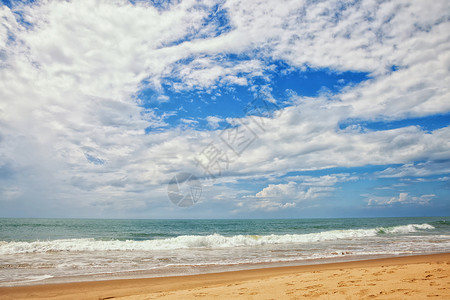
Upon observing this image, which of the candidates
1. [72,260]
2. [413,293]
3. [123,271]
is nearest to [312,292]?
[413,293]

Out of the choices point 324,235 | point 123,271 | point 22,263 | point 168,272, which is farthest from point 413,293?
point 324,235

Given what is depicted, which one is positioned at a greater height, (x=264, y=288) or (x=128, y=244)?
(x=264, y=288)

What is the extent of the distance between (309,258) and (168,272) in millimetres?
7518

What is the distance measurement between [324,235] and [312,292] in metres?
23.5

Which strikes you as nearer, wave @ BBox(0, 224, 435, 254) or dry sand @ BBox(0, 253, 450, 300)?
dry sand @ BBox(0, 253, 450, 300)

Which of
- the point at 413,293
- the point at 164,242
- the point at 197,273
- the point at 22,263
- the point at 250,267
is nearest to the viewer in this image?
the point at 413,293

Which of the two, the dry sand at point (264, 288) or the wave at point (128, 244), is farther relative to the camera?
the wave at point (128, 244)

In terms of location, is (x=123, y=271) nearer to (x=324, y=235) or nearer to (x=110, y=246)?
(x=110, y=246)

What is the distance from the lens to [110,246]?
1950 centimetres

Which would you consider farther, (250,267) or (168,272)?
(250,267)

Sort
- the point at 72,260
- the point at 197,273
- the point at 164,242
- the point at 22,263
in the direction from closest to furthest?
the point at 197,273 → the point at 22,263 → the point at 72,260 → the point at 164,242

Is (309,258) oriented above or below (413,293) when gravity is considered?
below

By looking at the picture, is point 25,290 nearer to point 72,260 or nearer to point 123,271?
point 123,271

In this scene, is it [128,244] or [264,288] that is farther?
[128,244]
